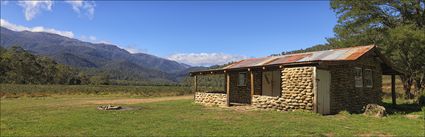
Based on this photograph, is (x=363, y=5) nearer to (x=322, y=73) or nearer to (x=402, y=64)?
(x=402, y=64)

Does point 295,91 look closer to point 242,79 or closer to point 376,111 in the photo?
point 376,111

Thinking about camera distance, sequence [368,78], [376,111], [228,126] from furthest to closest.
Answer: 1. [368,78]
2. [376,111]
3. [228,126]

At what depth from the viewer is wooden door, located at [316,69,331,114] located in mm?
17125

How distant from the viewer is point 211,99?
931 inches

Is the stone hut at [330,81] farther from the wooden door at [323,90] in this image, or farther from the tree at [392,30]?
the tree at [392,30]

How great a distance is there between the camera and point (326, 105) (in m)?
17.5

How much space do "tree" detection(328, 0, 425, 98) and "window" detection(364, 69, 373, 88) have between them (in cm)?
556

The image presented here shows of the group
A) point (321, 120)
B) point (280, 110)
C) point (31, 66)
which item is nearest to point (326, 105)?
point (280, 110)

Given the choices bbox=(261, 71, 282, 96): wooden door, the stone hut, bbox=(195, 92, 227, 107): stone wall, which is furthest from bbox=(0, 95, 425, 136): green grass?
bbox=(195, 92, 227, 107): stone wall

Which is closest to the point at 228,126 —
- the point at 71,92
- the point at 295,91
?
the point at 295,91

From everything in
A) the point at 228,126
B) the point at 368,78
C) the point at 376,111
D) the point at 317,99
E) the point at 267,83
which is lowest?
the point at 228,126

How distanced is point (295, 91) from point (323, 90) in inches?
50.7

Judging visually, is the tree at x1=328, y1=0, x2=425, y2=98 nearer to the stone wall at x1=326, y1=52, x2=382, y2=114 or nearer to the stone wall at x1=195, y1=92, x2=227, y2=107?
the stone wall at x1=326, y1=52, x2=382, y2=114

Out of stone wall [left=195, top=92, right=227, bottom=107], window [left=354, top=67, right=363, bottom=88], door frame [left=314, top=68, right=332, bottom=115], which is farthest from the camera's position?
stone wall [left=195, top=92, right=227, bottom=107]
